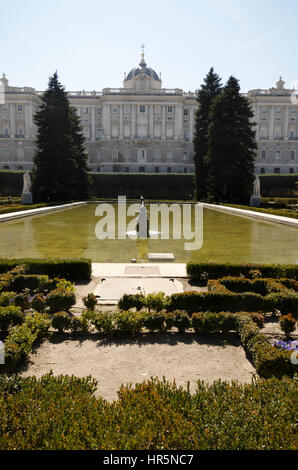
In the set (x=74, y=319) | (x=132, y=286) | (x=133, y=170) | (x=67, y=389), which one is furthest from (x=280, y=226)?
(x=133, y=170)

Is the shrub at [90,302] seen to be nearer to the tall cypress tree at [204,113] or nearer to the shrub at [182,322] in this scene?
the shrub at [182,322]

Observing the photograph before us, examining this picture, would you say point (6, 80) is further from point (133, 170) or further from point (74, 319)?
point (74, 319)

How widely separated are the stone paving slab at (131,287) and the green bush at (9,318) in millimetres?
1889

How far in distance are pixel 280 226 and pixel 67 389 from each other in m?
19.3

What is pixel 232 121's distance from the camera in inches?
1521

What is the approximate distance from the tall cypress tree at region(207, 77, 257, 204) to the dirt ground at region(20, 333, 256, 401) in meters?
33.7

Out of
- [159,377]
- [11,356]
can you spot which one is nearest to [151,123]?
[11,356]

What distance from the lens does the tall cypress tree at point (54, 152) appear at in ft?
129

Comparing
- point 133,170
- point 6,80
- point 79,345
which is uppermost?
point 6,80

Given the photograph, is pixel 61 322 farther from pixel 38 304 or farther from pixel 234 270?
pixel 234 270

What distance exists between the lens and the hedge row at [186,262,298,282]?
9.17 meters

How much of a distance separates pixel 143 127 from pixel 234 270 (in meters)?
76.4

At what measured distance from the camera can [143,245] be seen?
14328mm

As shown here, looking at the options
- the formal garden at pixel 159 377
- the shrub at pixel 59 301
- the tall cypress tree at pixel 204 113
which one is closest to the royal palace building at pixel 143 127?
the tall cypress tree at pixel 204 113
